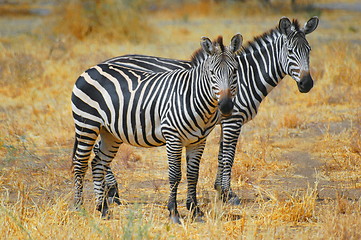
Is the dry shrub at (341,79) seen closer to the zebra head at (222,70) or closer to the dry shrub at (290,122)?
the dry shrub at (290,122)

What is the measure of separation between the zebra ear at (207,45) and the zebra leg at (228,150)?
1456 millimetres

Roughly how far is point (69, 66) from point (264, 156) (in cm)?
726

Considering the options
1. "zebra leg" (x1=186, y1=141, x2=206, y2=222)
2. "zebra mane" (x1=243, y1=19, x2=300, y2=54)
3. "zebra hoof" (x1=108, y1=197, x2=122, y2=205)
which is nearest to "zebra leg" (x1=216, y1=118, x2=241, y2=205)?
"zebra leg" (x1=186, y1=141, x2=206, y2=222)

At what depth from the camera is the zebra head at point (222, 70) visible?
495 centimetres

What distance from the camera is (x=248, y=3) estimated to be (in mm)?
31328

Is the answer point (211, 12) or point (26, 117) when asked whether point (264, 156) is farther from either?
point (211, 12)

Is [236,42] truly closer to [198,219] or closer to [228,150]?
[228,150]

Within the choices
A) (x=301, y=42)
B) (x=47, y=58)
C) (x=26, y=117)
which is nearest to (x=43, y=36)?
→ (x=47, y=58)

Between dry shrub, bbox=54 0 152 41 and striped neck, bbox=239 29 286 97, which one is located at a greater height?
dry shrub, bbox=54 0 152 41

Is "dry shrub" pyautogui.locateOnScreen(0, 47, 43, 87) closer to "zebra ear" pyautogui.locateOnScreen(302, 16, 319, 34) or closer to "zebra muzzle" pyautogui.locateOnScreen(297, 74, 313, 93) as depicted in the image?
"zebra ear" pyautogui.locateOnScreen(302, 16, 319, 34)

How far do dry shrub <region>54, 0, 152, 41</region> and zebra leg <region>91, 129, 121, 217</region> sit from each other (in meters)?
13.0

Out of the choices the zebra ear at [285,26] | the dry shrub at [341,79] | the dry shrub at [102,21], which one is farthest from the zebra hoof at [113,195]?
the dry shrub at [102,21]

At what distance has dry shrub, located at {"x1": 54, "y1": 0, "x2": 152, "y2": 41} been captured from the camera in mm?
19250

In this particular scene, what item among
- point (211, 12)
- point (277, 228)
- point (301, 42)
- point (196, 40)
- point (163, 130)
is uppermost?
point (211, 12)
